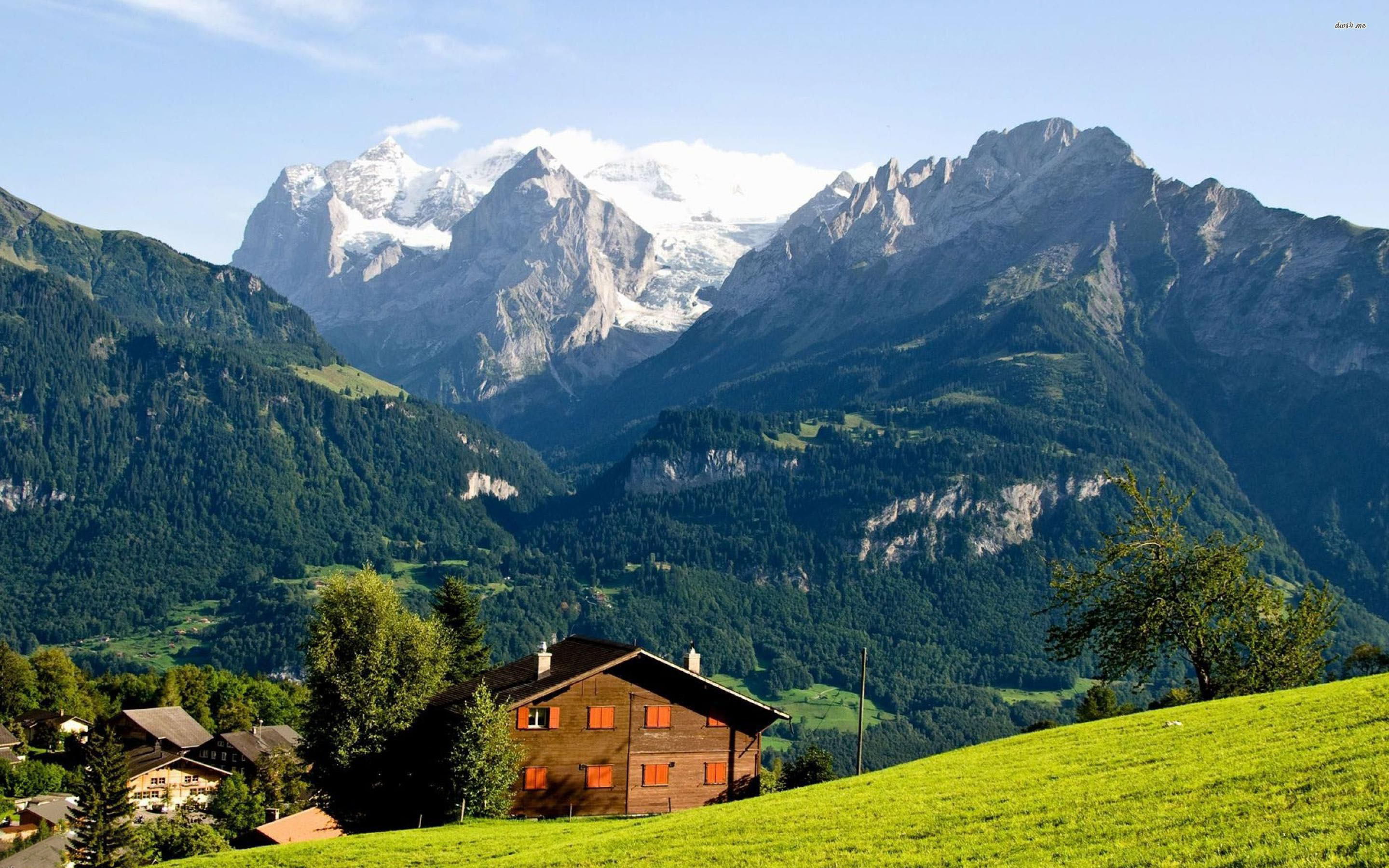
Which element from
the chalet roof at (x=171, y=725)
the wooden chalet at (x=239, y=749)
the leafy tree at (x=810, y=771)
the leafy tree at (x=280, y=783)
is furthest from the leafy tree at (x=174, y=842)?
the chalet roof at (x=171, y=725)

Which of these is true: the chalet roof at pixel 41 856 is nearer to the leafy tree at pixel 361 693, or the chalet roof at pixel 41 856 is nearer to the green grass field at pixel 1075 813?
the leafy tree at pixel 361 693

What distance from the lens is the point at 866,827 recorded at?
38.8m

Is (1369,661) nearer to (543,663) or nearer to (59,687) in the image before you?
(543,663)

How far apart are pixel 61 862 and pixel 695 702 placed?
185 ft

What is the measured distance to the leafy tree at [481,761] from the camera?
62.2 meters

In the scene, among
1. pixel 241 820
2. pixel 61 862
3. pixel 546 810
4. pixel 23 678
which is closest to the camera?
pixel 546 810

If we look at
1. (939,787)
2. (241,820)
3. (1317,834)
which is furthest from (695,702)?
(241,820)

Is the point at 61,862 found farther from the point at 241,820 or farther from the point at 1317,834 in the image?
the point at 1317,834

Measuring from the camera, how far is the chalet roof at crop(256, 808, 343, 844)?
3135 inches

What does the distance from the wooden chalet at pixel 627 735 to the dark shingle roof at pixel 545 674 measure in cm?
13

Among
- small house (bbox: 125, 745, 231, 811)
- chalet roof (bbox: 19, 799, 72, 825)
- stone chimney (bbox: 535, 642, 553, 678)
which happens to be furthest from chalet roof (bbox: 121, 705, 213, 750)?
stone chimney (bbox: 535, 642, 553, 678)

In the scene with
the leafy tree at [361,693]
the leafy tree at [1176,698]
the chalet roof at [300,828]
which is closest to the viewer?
the leafy tree at [361,693]

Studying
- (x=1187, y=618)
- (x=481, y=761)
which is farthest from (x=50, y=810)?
(x=1187, y=618)

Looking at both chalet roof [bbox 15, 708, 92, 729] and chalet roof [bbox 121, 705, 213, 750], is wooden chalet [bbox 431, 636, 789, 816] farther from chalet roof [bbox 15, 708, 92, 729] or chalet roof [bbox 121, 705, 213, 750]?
chalet roof [bbox 15, 708, 92, 729]
